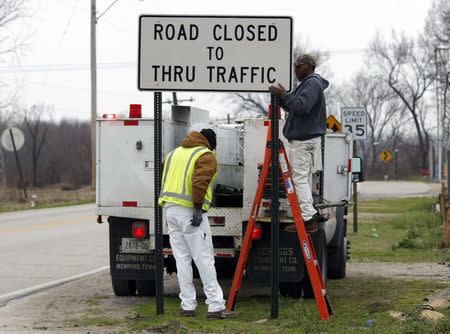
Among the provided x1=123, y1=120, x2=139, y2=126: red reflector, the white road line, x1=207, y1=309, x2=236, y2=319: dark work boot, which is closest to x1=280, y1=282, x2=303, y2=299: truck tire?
x1=207, y1=309, x2=236, y2=319: dark work boot

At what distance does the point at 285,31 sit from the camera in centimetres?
888

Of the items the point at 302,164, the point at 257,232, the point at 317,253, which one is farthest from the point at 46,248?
the point at 302,164

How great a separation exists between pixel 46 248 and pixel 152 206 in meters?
8.34

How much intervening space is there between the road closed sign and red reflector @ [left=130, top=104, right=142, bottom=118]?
1.33 meters

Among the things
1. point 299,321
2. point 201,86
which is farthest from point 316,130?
point 299,321

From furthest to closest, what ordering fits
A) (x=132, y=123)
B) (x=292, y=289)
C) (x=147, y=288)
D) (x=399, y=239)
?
(x=399, y=239) < (x=147, y=288) < (x=292, y=289) < (x=132, y=123)

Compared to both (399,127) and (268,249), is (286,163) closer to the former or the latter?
(268,249)

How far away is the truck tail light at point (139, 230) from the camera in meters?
10.3

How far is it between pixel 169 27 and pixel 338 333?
10.8 ft

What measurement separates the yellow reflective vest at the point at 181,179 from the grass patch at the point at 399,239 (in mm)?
7231

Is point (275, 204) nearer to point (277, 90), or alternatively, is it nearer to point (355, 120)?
point (277, 90)

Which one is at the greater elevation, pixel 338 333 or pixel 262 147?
pixel 262 147

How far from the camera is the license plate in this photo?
1035cm

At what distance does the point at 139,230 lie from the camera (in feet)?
33.8
